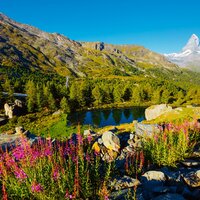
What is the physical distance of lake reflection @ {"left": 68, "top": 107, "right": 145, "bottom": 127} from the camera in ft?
237

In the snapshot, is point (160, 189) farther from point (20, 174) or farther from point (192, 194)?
point (20, 174)

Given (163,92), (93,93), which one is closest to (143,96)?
(163,92)

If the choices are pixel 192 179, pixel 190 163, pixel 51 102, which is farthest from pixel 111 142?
pixel 51 102

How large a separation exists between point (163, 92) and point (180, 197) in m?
110

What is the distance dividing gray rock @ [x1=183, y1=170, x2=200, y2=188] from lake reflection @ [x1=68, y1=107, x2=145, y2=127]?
59569 mm

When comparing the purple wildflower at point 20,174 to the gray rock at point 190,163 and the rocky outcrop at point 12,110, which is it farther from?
the rocky outcrop at point 12,110

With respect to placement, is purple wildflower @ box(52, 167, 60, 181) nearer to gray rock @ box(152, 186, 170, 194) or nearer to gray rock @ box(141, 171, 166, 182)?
gray rock @ box(152, 186, 170, 194)

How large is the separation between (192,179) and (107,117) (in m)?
73.0

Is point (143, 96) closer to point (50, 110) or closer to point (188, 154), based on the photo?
point (50, 110)

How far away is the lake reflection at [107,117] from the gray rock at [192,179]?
59.6 metres

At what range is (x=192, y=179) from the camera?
8.88m

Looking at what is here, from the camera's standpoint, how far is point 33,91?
274 feet

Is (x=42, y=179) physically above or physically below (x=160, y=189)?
above

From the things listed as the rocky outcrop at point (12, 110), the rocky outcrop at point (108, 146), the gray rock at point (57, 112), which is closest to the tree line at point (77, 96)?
the gray rock at point (57, 112)
